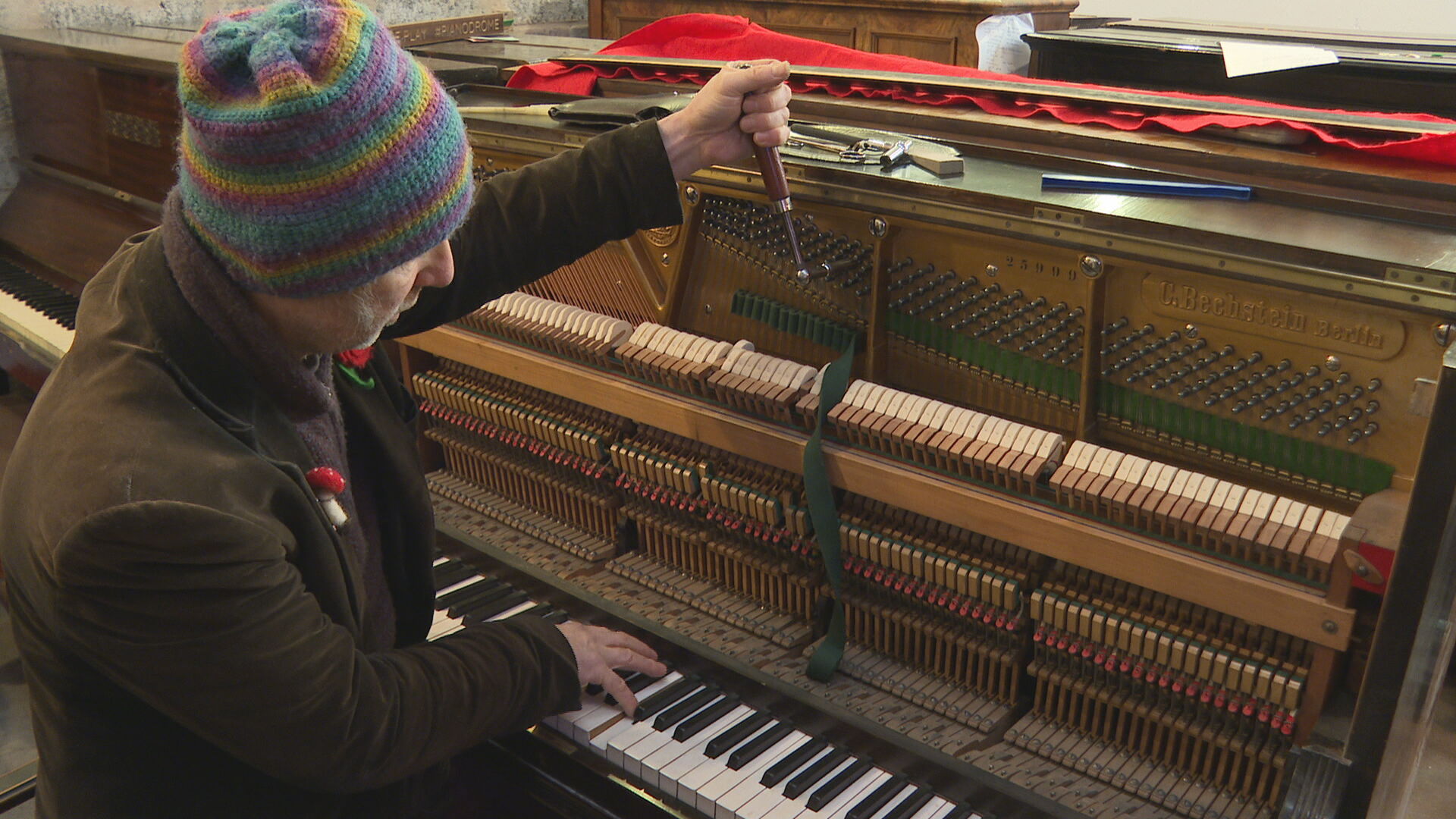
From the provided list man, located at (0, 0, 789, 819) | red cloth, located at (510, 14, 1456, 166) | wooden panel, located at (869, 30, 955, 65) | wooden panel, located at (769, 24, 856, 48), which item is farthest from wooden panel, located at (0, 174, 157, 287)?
wooden panel, located at (869, 30, 955, 65)

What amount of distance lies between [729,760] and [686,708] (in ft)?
0.47

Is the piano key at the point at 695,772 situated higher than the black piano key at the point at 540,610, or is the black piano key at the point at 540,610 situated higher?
the black piano key at the point at 540,610

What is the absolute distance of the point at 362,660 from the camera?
4.74ft

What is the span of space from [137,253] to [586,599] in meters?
0.97

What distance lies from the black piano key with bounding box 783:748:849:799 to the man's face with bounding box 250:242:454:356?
0.88 meters

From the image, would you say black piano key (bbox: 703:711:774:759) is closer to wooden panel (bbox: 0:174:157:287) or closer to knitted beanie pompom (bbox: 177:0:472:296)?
knitted beanie pompom (bbox: 177:0:472:296)

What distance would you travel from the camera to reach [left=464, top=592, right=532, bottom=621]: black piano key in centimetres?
210

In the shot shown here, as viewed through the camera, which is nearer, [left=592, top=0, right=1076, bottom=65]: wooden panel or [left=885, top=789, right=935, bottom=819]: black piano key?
[left=885, top=789, right=935, bottom=819]: black piano key

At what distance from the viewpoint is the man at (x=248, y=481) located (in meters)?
1.22

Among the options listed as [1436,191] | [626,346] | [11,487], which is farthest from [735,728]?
[1436,191]

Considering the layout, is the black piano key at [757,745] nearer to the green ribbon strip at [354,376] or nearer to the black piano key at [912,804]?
the black piano key at [912,804]

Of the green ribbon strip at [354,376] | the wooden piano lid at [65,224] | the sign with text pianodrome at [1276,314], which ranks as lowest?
the wooden piano lid at [65,224]

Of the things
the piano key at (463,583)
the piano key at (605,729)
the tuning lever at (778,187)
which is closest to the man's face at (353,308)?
the tuning lever at (778,187)

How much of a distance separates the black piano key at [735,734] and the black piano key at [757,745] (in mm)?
15
